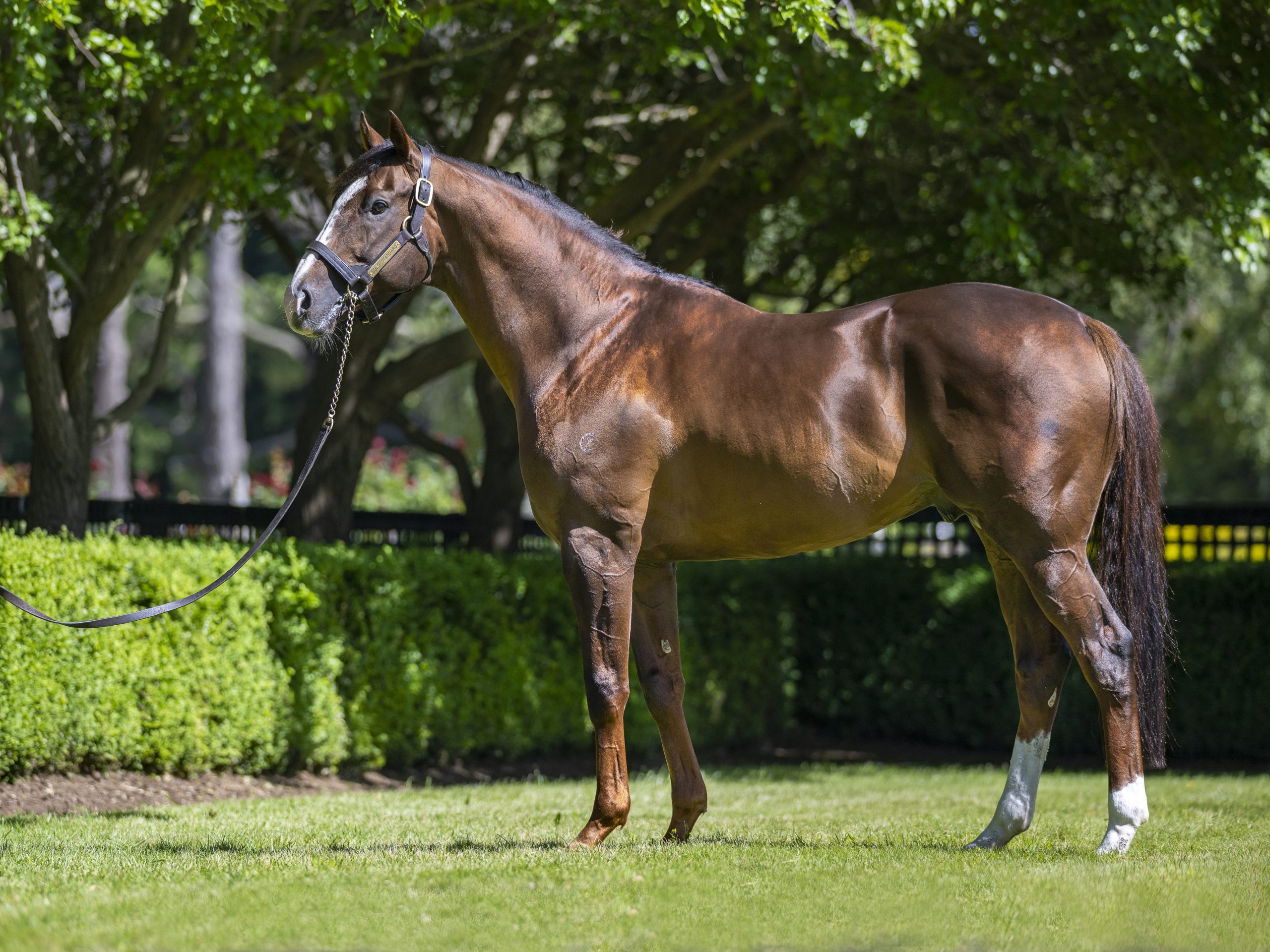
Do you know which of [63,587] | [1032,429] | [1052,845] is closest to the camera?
[1032,429]

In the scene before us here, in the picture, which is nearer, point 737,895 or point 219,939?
point 219,939

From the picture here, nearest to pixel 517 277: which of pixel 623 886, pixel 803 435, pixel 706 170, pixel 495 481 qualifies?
pixel 803 435

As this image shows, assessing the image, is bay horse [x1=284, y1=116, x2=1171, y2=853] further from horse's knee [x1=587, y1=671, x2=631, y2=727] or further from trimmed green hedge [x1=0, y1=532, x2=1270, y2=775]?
trimmed green hedge [x1=0, y1=532, x2=1270, y2=775]

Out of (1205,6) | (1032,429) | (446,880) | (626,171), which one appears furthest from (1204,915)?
(626,171)

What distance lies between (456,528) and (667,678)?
648 centimetres

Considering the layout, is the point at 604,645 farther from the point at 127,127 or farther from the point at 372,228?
the point at 127,127

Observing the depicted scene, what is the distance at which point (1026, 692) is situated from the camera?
5.17 m

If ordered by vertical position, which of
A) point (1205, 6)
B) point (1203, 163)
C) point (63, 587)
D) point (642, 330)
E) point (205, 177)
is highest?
point (1205, 6)

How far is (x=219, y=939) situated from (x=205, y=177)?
558cm

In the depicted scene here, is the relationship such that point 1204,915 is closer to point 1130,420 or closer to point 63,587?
point 1130,420

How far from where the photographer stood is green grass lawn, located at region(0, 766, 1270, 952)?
372 cm

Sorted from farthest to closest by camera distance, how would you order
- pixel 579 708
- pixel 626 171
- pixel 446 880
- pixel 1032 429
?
pixel 626 171, pixel 579 708, pixel 1032 429, pixel 446 880

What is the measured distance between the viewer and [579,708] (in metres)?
10.2

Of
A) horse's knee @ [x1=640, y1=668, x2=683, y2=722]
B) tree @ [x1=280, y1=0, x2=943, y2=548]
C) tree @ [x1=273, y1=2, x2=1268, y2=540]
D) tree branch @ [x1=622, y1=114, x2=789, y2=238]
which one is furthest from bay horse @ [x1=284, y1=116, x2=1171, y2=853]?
tree branch @ [x1=622, y1=114, x2=789, y2=238]
